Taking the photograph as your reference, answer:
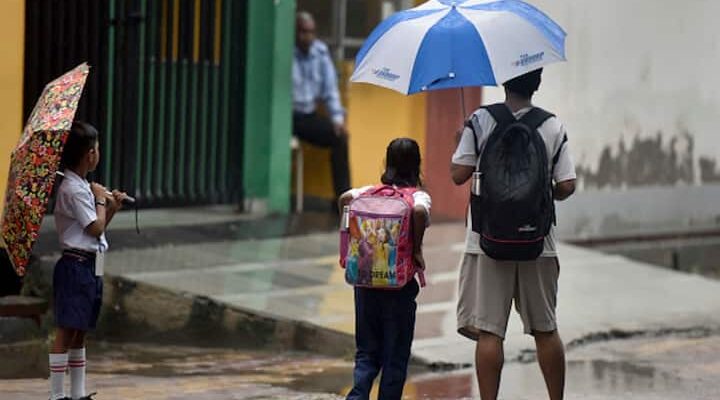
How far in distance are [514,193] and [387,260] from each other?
0.63 meters

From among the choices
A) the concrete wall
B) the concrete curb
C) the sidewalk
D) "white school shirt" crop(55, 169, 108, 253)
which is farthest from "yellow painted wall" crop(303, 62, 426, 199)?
"white school shirt" crop(55, 169, 108, 253)

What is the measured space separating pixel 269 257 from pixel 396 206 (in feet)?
14.7

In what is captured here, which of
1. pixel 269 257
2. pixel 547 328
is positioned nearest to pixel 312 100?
pixel 269 257

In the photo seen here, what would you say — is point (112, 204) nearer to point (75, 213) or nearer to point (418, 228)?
point (75, 213)

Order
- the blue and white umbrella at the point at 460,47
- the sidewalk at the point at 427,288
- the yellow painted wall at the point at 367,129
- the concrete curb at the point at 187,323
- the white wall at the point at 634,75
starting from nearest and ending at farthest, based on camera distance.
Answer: the blue and white umbrella at the point at 460,47, the concrete curb at the point at 187,323, the sidewalk at the point at 427,288, the white wall at the point at 634,75, the yellow painted wall at the point at 367,129

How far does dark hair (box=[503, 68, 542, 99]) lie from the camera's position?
21.8 ft

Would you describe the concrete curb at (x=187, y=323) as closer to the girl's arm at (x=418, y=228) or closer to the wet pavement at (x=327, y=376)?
the wet pavement at (x=327, y=376)

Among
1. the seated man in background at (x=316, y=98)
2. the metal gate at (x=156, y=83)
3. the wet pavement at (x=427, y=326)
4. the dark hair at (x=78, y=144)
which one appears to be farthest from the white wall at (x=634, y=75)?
the dark hair at (x=78, y=144)

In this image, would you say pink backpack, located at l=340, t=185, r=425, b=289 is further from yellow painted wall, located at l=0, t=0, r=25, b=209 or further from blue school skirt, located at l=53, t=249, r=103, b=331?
yellow painted wall, located at l=0, t=0, r=25, b=209

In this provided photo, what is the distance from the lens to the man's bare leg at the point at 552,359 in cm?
673

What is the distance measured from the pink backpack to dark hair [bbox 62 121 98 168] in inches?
49.4

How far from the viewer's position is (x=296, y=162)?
13234 millimetres

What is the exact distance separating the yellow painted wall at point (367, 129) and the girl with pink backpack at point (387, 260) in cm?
677

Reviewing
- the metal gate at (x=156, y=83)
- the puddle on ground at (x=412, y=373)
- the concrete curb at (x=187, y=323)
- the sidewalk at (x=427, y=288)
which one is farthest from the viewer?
the metal gate at (x=156, y=83)
